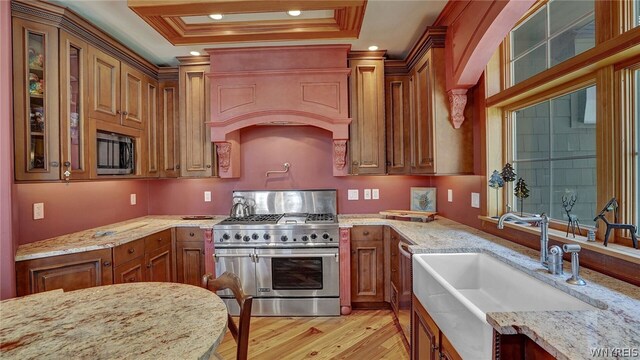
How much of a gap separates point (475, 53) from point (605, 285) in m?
1.56

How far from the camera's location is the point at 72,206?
Answer: 2.55m

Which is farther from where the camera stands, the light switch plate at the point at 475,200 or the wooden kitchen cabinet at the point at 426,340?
the light switch plate at the point at 475,200

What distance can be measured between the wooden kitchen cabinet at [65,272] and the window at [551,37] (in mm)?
3271

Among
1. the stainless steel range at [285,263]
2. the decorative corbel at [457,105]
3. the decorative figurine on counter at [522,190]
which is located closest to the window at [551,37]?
the decorative corbel at [457,105]

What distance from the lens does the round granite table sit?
822 millimetres

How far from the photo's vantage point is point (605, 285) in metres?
1.23

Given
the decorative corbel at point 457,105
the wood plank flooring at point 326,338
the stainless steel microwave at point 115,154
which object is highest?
the decorative corbel at point 457,105

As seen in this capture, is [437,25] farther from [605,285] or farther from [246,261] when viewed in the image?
[246,261]

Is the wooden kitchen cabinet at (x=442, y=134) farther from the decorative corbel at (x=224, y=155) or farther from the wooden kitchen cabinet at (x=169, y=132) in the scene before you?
the wooden kitchen cabinet at (x=169, y=132)

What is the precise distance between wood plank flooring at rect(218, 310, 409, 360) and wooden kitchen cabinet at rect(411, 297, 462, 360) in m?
0.53

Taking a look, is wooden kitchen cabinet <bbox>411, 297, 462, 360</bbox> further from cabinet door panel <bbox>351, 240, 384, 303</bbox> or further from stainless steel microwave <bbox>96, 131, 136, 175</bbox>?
stainless steel microwave <bbox>96, 131, 136, 175</bbox>

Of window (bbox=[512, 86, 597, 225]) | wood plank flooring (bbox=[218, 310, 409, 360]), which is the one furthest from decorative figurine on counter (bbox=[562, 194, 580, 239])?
wood plank flooring (bbox=[218, 310, 409, 360])

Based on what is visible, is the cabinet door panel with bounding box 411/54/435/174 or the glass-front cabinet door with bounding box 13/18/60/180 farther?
the cabinet door panel with bounding box 411/54/435/174

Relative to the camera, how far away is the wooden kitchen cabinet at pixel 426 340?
1.35 m
